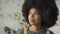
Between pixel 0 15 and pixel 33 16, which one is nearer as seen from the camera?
pixel 33 16

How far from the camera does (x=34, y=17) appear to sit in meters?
0.74

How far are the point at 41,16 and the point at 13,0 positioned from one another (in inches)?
15.7

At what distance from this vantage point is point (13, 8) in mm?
1070

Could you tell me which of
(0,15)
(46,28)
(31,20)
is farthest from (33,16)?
(0,15)

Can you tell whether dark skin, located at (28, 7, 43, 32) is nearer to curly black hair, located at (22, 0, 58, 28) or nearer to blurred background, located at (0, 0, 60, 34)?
curly black hair, located at (22, 0, 58, 28)

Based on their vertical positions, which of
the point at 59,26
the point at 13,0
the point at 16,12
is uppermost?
the point at 13,0

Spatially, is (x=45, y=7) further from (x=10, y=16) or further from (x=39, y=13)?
(x=10, y=16)

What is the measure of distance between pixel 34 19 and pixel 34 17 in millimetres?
12

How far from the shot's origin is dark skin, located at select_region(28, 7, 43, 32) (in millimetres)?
743

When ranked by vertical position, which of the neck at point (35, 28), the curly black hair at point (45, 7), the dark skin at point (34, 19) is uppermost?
the curly black hair at point (45, 7)

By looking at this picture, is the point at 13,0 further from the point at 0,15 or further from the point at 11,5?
the point at 0,15

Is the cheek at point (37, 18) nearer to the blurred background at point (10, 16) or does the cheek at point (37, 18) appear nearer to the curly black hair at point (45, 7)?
the curly black hair at point (45, 7)

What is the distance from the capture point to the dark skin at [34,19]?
0.74 metres

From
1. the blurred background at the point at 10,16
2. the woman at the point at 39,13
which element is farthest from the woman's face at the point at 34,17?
the blurred background at the point at 10,16
